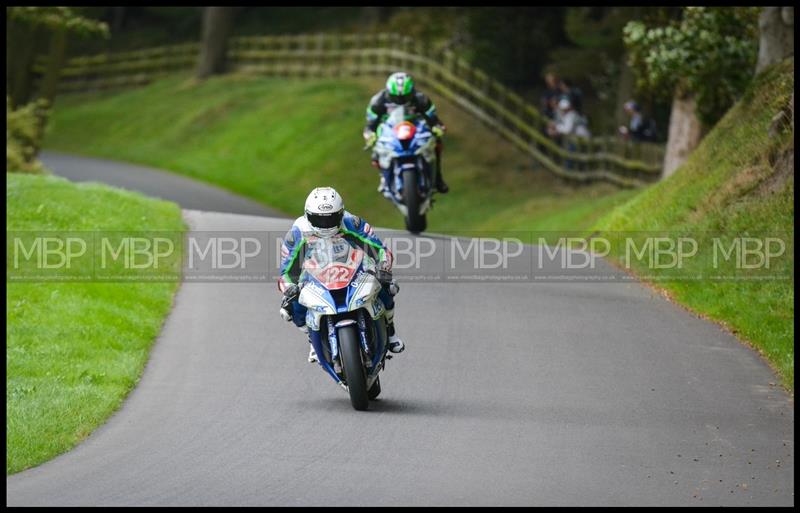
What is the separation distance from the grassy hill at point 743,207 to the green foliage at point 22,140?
11.1m

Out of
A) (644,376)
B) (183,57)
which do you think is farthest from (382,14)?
(644,376)

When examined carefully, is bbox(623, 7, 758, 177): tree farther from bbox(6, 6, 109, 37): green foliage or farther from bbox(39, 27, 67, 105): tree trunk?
bbox(39, 27, 67, 105): tree trunk

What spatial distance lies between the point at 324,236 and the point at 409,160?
872 cm

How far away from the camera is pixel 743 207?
19625mm

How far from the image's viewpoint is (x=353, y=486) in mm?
9789

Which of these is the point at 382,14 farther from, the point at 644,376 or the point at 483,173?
the point at 644,376

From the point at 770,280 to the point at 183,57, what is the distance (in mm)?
39204

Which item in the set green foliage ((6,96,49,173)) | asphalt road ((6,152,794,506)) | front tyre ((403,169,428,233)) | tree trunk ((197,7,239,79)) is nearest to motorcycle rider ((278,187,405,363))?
asphalt road ((6,152,794,506))

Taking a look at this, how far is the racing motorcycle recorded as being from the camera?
798 inches

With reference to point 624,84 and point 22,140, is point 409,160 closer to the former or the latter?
point 22,140

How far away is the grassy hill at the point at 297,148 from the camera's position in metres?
32.0

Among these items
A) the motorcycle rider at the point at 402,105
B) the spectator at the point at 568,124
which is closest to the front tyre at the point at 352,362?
the motorcycle rider at the point at 402,105

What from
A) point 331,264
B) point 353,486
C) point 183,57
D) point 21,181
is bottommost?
point 353,486

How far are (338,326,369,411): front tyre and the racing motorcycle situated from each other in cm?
867
